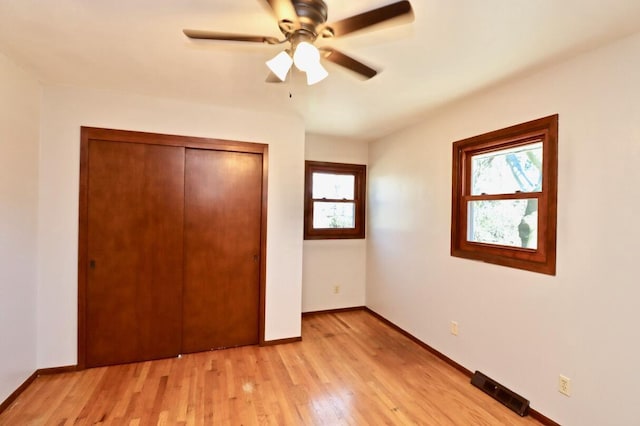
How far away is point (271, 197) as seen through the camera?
3.14m

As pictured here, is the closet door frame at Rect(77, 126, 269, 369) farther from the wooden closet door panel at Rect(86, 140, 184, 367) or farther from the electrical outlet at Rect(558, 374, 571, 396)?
the electrical outlet at Rect(558, 374, 571, 396)

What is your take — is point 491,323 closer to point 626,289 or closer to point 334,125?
point 626,289

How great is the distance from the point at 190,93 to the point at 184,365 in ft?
7.89

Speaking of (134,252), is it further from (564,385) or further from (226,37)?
(564,385)

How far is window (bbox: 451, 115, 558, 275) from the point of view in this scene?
6.70 ft

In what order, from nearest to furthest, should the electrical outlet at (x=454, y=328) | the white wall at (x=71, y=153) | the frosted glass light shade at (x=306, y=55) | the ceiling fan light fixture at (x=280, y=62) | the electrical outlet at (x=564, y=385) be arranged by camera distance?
1. the frosted glass light shade at (x=306, y=55)
2. the ceiling fan light fixture at (x=280, y=62)
3. the electrical outlet at (x=564, y=385)
4. the white wall at (x=71, y=153)
5. the electrical outlet at (x=454, y=328)

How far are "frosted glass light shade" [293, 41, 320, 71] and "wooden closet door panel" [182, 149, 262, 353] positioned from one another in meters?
1.82

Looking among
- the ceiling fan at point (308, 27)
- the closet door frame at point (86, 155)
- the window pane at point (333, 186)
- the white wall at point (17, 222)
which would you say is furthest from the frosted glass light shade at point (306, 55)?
the window pane at point (333, 186)

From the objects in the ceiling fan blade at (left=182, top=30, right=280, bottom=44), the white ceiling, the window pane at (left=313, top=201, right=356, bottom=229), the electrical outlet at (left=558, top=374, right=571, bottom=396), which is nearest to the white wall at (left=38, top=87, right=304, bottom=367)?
the white ceiling

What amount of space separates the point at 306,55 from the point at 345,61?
318 millimetres

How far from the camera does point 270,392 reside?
2309 millimetres

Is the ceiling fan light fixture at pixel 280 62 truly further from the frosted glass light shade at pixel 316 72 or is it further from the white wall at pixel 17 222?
the white wall at pixel 17 222

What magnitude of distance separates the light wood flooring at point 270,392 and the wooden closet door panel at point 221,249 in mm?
231

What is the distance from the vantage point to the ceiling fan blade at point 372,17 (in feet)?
3.80
